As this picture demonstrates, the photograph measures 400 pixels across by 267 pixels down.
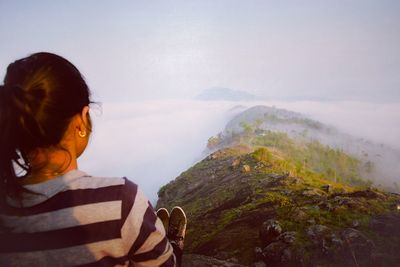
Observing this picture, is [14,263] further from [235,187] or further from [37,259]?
[235,187]

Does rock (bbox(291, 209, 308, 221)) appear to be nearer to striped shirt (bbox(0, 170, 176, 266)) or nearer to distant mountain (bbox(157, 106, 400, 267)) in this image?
distant mountain (bbox(157, 106, 400, 267))

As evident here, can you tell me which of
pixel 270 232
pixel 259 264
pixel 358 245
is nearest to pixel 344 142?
pixel 270 232

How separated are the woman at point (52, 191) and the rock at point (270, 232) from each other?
28.0 feet

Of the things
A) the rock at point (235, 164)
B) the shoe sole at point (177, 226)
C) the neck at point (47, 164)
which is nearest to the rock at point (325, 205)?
the shoe sole at point (177, 226)

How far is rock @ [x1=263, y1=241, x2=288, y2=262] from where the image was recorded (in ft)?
27.7

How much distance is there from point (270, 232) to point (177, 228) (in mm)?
7466

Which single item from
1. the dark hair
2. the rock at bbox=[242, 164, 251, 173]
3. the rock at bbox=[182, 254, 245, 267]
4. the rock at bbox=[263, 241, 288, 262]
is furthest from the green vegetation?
the dark hair

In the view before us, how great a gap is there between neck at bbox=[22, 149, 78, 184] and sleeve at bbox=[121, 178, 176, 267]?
12.8 inches

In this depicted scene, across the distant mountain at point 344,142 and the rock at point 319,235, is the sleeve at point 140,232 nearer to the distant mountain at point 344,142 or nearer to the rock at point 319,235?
the rock at point 319,235

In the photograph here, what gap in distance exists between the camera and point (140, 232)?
165cm

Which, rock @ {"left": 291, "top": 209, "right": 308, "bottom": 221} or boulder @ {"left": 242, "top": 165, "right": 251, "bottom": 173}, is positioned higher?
→ rock @ {"left": 291, "top": 209, "right": 308, "bottom": 221}

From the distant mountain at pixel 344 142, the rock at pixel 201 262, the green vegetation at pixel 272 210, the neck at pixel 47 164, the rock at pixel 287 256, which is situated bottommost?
the distant mountain at pixel 344 142

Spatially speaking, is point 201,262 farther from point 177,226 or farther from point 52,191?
point 52,191

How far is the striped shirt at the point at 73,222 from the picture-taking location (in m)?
1.57
